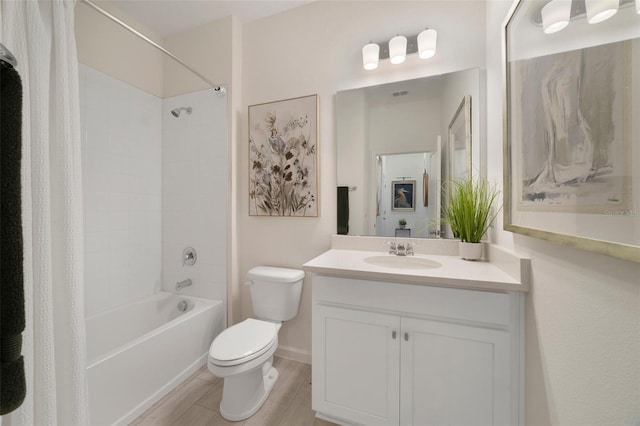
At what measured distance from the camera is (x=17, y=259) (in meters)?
0.55

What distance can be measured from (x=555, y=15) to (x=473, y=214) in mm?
862

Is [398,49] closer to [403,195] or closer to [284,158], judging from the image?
[403,195]

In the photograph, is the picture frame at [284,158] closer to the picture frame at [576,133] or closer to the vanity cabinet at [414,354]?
the vanity cabinet at [414,354]

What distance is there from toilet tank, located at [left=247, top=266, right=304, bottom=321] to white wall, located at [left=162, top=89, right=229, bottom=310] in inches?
15.5

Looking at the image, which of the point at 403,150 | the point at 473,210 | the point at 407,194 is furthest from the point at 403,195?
the point at 473,210

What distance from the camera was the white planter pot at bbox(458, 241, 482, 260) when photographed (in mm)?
1322

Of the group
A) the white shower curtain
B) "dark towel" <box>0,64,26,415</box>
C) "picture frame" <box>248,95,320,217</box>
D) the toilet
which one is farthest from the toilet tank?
"dark towel" <box>0,64,26,415</box>

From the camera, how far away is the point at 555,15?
2.31 ft

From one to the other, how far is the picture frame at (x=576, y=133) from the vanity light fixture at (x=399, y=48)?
0.54m

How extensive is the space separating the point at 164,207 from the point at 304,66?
5.58 ft

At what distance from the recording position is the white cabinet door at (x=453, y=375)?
99cm

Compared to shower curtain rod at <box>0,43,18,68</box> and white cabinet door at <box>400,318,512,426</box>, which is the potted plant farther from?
shower curtain rod at <box>0,43,18,68</box>

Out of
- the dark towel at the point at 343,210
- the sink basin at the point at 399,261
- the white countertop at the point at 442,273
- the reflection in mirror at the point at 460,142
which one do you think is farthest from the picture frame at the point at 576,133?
the dark towel at the point at 343,210

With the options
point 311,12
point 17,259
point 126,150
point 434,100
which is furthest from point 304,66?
point 17,259
